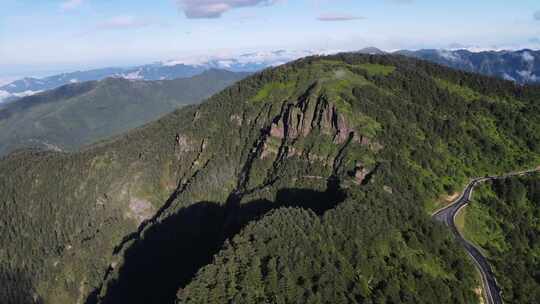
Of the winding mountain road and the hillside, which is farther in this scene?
the hillside

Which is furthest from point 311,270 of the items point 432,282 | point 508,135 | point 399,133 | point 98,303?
point 508,135

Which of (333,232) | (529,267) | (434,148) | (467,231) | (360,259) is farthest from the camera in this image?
(434,148)

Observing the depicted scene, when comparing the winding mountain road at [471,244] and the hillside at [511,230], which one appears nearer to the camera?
the winding mountain road at [471,244]

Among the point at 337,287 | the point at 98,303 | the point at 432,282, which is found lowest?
the point at 98,303

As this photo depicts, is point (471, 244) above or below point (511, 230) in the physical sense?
above

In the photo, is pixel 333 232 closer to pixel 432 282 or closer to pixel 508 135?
pixel 432 282

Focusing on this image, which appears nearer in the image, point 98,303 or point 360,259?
point 360,259

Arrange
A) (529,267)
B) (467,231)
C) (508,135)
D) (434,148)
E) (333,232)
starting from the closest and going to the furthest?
(333,232) < (529,267) < (467,231) < (434,148) < (508,135)

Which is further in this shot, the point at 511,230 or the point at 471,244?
the point at 511,230
